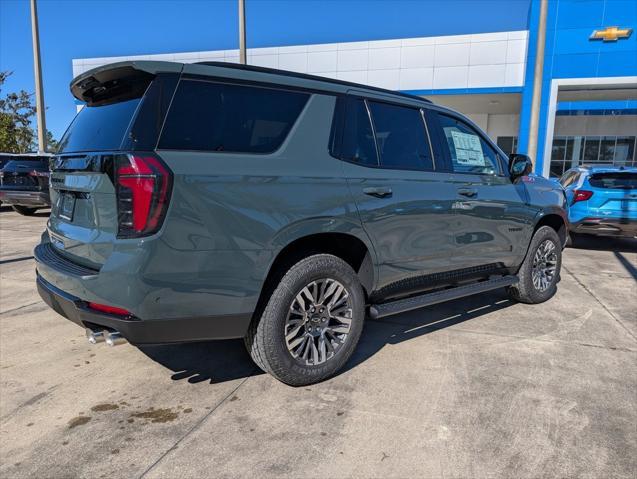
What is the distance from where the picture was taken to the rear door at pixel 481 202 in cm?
420

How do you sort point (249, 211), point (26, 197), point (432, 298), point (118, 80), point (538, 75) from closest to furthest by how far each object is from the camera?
point (249, 211)
point (118, 80)
point (432, 298)
point (26, 197)
point (538, 75)

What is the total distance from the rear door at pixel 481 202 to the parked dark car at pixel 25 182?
11.8 metres

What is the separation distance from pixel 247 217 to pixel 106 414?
1507 mm

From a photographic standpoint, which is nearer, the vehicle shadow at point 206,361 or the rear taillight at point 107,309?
the rear taillight at point 107,309

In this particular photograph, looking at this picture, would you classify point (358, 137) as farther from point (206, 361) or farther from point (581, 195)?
point (581, 195)

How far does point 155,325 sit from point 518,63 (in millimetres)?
21049

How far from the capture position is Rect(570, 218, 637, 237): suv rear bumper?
8.40 meters

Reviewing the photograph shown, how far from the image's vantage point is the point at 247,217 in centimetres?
276

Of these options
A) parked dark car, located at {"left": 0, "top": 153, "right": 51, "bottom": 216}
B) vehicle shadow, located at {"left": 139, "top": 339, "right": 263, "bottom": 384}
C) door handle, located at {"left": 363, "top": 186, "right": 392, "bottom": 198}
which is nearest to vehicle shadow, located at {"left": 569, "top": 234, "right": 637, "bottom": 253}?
door handle, located at {"left": 363, "top": 186, "right": 392, "bottom": 198}

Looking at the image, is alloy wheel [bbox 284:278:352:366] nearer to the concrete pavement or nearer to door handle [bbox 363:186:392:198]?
the concrete pavement

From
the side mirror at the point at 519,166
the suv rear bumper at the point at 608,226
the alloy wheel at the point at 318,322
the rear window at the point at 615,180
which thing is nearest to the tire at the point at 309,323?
the alloy wheel at the point at 318,322

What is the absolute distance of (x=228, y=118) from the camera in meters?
2.85

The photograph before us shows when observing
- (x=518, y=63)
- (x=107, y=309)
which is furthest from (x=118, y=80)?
(x=518, y=63)

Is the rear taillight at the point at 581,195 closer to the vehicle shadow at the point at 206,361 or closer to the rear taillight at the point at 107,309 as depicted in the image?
the vehicle shadow at the point at 206,361
